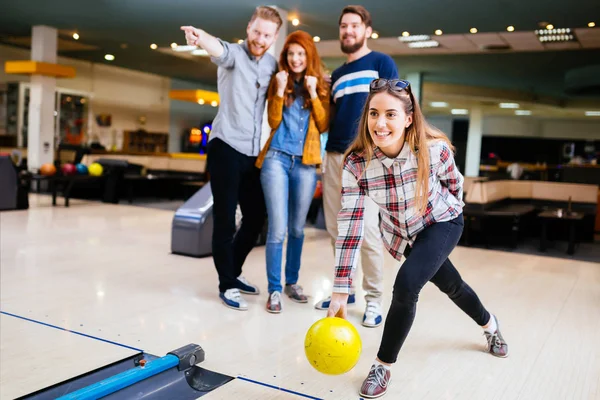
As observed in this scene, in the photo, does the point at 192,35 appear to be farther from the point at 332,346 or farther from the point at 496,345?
the point at 496,345

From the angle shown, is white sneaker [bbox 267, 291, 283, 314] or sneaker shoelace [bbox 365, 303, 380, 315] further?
white sneaker [bbox 267, 291, 283, 314]

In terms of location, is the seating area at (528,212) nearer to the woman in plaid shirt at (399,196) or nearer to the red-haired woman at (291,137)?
the red-haired woman at (291,137)

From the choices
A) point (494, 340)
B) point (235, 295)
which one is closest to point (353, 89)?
point (235, 295)

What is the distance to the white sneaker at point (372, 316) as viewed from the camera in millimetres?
2943

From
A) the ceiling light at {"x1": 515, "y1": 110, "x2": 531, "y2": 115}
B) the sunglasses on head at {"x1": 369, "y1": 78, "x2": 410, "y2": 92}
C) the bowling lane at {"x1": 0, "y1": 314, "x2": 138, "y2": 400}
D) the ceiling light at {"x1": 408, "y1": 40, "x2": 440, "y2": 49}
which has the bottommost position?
the bowling lane at {"x1": 0, "y1": 314, "x2": 138, "y2": 400}

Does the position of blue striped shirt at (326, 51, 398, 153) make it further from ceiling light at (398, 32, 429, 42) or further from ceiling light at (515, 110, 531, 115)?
ceiling light at (515, 110, 531, 115)

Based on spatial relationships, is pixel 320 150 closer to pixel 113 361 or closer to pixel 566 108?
pixel 113 361

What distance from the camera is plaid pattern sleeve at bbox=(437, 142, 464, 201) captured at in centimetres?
210

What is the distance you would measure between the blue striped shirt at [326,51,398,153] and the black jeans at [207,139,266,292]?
492 millimetres

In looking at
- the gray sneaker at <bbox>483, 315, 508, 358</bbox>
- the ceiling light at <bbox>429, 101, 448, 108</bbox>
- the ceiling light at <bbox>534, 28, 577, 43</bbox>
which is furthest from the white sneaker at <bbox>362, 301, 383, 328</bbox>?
the ceiling light at <bbox>429, 101, 448, 108</bbox>

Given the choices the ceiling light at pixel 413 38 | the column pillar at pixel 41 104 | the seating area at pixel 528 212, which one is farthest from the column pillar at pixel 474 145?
the column pillar at pixel 41 104

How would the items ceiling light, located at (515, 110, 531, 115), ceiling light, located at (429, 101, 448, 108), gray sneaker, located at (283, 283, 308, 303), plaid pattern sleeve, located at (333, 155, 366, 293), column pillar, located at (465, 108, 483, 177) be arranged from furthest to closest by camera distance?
1. ceiling light, located at (515, 110, 531, 115)
2. ceiling light, located at (429, 101, 448, 108)
3. column pillar, located at (465, 108, 483, 177)
4. gray sneaker, located at (283, 283, 308, 303)
5. plaid pattern sleeve, located at (333, 155, 366, 293)

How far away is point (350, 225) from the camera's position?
2.10m

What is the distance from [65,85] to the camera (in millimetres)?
15625
